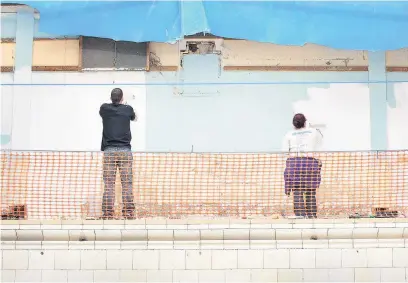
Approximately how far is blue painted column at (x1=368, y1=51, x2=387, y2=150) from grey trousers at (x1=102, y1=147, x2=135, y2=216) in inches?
194

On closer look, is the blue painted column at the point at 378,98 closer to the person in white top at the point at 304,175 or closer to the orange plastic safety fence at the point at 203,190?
the orange plastic safety fence at the point at 203,190

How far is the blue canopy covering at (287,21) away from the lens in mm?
11281

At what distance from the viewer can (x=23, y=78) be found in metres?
12.3

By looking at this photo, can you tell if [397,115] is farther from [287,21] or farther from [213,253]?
[213,253]

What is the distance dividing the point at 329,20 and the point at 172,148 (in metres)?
3.35

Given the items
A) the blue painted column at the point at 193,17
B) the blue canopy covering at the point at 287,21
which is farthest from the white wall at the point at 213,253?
the blue canopy covering at the point at 287,21

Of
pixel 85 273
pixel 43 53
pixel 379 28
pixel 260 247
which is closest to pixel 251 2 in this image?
pixel 379 28

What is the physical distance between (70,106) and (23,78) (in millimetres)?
933

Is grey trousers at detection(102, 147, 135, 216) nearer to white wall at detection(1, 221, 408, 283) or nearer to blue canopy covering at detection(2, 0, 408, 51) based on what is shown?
white wall at detection(1, 221, 408, 283)

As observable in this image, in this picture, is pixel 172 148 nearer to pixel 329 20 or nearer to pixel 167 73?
pixel 167 73

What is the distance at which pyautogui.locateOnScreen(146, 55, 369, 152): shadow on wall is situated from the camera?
12.2 m

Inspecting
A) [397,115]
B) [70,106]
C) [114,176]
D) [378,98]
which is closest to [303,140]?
[114,176]

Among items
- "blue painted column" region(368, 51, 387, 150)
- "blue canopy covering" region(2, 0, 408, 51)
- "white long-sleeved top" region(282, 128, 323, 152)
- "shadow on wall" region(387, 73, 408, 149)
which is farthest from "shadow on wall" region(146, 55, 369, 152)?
"white long-sleeved top" region(282, 128, 323, 152)

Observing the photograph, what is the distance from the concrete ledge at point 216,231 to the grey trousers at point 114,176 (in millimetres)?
488
